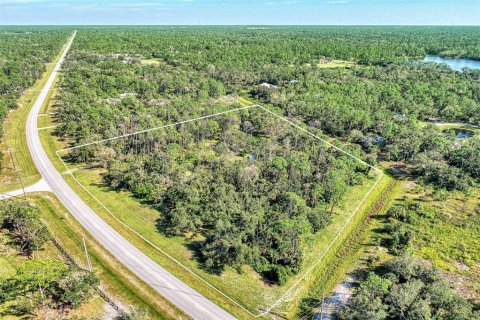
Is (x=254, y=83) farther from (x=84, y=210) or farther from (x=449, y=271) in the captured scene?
(x=449, y=271)

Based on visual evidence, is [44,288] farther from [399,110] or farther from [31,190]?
[399,110]

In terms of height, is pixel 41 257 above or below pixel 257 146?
below

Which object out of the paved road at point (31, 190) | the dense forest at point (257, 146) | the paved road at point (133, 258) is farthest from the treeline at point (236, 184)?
the paved road at point (31, 190)

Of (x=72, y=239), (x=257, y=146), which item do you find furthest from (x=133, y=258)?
(x=257, y=146)

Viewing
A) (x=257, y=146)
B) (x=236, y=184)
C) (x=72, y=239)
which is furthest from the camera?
(x=257, y=146)

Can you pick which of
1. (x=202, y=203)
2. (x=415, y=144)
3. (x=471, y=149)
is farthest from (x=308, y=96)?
(x=202, y=203)

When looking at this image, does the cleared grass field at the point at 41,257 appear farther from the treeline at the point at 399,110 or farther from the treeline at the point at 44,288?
the treeline at the point at 399,110
